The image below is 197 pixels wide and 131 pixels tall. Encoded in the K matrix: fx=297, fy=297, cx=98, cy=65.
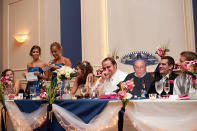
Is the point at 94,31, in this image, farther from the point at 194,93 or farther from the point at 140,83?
the point at 194,93

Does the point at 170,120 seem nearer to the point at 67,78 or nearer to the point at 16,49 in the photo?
the point at 67,78

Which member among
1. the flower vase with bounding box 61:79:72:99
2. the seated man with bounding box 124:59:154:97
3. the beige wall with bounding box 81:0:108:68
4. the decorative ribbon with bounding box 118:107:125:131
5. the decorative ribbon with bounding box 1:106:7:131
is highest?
the beige wall with bounding box 81:0:108:68

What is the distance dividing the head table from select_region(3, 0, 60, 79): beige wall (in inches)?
122

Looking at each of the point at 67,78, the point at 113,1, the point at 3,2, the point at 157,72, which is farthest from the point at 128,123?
the point at 3,2

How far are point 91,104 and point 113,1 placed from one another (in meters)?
3.07

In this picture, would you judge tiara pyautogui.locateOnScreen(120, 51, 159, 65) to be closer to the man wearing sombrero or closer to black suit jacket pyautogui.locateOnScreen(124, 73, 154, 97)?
the man wearing sombrero

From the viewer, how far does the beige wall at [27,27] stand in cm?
595

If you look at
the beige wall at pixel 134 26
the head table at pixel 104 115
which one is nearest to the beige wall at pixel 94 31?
the beige wall at pixel 134 26

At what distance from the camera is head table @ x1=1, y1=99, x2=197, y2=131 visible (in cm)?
192

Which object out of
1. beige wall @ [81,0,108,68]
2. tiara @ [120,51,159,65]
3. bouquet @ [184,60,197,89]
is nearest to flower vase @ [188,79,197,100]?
bouquet @ [184,60,197,89]

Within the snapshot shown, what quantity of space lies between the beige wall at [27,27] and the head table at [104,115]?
310 centimetres

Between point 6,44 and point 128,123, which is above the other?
point 6,44

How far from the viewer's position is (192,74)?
2096 mm

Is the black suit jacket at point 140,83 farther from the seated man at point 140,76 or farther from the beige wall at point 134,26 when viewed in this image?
the beige wall at point 134,26
